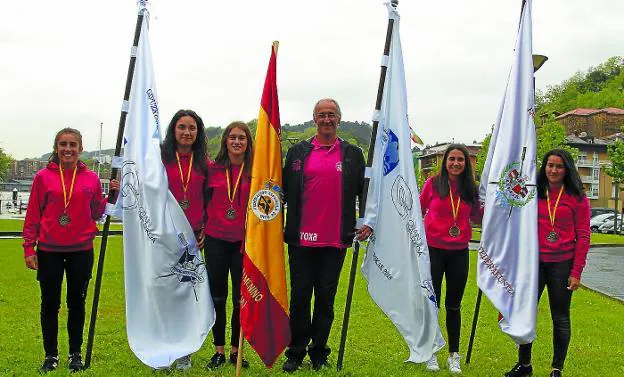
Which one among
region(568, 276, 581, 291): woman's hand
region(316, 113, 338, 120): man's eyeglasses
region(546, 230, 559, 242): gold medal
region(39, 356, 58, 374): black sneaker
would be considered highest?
region(316, 113, 338, 120): man's eyeglasses

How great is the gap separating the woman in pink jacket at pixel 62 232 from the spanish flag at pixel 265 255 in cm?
144

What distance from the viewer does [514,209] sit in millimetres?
6477

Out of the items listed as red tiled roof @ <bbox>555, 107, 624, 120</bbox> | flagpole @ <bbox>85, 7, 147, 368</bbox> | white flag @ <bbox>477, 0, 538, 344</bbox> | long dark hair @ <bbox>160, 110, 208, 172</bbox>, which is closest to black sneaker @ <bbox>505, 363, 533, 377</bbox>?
white flag @ <bbox>477, 0, 538, 344</bbox>

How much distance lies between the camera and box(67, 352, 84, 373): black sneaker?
5941 mm

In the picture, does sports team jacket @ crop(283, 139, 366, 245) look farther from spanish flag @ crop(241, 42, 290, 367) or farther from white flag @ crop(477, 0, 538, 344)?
white flag @ crop(477, 0, 538, 344)

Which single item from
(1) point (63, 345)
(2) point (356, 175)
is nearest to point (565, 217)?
(2) point (356, 175)

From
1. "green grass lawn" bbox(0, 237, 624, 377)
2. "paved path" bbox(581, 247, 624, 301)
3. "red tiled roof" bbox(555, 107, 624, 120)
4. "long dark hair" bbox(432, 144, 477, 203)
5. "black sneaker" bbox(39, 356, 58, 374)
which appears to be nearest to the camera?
"black sneaker" bbox(39, 356, 58, 374)

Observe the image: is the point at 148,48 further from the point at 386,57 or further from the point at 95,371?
the point at 95,371

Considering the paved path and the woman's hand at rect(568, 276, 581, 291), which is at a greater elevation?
the woman's hand at rect(568, 276, 581, 291)

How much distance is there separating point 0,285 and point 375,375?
27.0 ft

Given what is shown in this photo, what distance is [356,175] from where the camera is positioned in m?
6.23

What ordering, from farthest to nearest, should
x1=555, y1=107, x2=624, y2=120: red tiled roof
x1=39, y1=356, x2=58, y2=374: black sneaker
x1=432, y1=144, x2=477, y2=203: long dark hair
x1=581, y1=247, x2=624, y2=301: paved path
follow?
x1=555, y1=107, x2=624, y2=120: red tiled roof < x1=581, y1=247, x2=624, y2=301: paved path < x1=432, y1=144, x2=477, y2=203: long dark hair < x1=39, y1=356, x2=58, y2=374: black sneaker

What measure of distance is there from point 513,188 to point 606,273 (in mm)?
12005

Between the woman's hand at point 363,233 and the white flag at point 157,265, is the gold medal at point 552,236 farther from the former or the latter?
the white flag at point 157,265
